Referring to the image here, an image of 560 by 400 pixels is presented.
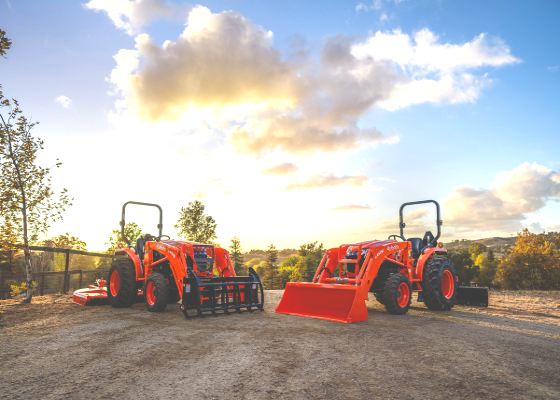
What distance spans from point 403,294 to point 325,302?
5.67ft

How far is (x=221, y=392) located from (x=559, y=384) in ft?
11.2

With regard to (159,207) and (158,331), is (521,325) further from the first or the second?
(159,207)

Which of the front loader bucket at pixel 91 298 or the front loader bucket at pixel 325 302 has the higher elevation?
the front loader bucket at pixel 325 302

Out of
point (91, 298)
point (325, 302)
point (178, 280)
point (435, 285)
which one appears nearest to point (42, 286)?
point (91, 298)

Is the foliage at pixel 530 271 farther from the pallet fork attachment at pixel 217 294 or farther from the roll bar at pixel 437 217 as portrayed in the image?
the pallet fork attachment at pixel 217 294

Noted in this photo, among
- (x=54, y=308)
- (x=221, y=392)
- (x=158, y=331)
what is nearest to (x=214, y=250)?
(x=158, y=331)

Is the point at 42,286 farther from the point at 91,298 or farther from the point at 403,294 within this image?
the point at 403,294

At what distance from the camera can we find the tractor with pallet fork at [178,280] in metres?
8.07

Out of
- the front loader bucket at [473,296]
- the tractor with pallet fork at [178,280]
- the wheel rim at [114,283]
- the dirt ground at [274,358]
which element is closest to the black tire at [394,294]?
the dirt ground at [274,358]

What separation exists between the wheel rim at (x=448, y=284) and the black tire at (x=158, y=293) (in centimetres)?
657

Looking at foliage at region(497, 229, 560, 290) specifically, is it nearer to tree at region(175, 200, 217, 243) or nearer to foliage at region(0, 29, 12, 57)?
tree at region(175, 200, 217, 243)

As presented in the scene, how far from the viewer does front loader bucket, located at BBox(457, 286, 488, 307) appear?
35.6 ft

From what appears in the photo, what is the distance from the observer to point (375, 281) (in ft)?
29.4

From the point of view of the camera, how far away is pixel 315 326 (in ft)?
22.3
